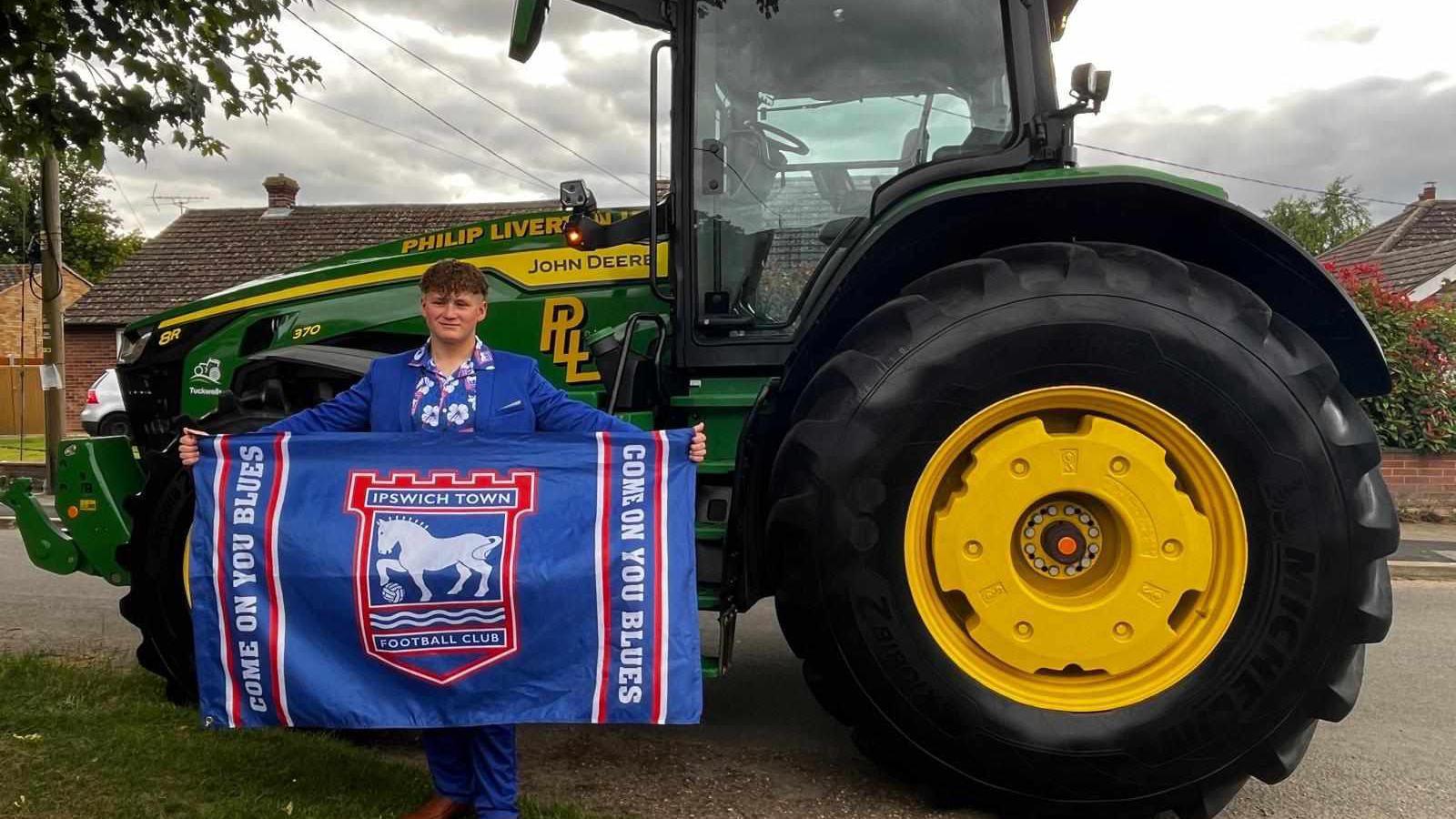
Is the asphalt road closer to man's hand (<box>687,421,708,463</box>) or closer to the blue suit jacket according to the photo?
man's hand (<box>687,421,708,463</box>)

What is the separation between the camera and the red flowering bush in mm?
9242

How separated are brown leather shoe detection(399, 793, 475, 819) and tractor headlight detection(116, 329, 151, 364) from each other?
273 centimetres

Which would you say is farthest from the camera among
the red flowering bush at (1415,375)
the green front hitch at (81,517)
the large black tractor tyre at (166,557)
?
the red flowering bush at (1415,375)

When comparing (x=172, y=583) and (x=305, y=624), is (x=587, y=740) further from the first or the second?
(x=172, y=583)

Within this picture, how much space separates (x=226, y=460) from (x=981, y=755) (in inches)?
86.7

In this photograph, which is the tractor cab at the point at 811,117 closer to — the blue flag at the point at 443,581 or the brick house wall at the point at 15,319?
the blue flag at the point at 443,581

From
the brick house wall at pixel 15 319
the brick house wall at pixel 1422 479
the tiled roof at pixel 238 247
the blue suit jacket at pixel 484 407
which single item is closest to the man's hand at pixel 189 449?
the blue suit jacket at pixel 484 407

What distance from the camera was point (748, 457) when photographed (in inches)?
123

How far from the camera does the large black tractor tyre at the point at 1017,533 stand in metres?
2.64

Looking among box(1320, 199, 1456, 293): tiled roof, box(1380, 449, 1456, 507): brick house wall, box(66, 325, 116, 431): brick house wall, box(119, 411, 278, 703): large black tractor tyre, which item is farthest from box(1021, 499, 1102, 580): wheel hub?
box(66, 325, 116, 431): brick house wall

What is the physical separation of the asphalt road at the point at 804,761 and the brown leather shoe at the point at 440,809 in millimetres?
316

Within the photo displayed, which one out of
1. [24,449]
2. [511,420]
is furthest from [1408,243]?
[24,449]

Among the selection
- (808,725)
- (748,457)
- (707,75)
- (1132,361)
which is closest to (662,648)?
(748,457)

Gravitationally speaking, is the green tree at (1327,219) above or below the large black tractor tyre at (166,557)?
above
